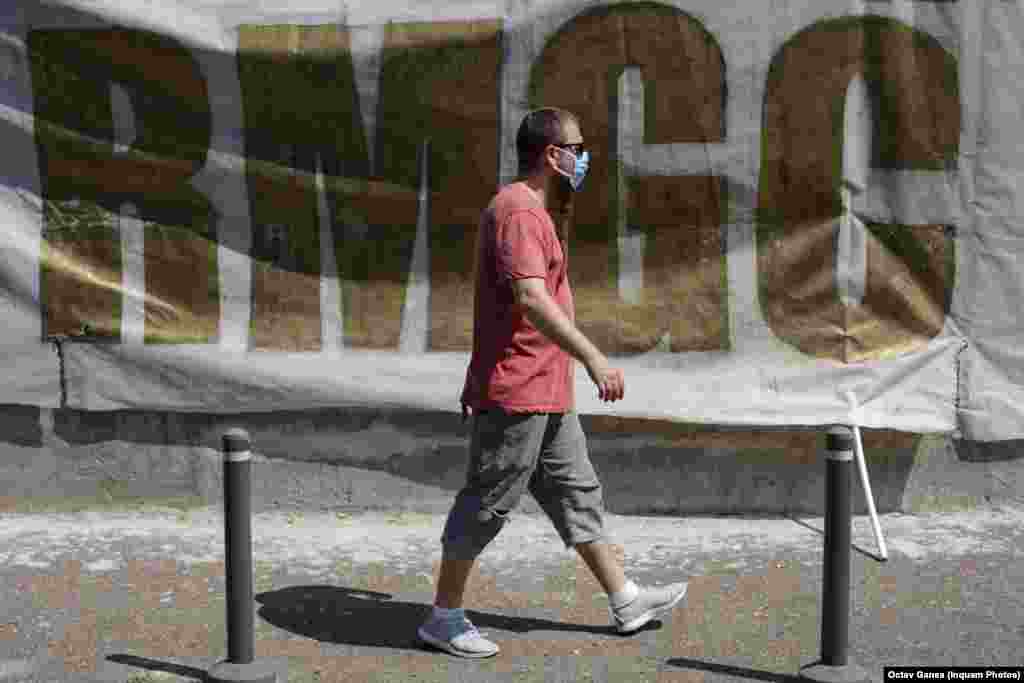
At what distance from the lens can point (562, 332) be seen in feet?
14.7

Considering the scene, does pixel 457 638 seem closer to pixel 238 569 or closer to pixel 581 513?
pixel 581 513

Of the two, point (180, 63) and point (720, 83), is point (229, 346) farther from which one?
point (720, 83)

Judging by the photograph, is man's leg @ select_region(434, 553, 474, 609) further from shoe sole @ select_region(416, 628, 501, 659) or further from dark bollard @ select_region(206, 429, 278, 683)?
dark bollard @ select_region(206, 429, 278, 683)

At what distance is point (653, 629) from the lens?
510cm

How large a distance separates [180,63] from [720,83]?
252 centimetres

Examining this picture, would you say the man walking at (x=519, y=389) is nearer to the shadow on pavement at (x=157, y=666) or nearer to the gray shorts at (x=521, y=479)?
the gray shorts at (x=521, y=479)

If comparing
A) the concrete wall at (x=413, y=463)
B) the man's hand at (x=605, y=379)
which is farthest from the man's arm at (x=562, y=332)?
the concrete wall at (x=413, y=463)

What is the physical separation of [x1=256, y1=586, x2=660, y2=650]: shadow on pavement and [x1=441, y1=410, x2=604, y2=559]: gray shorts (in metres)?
0.43

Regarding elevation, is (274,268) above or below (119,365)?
above

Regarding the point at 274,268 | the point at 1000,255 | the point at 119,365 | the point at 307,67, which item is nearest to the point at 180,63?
the point at 307,67

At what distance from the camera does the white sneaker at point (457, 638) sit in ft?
15.9

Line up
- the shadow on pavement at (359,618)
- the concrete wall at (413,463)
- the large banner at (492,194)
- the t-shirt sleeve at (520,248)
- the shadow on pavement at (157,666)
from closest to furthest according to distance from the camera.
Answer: the t-shirt sleeve at (520,248) < the shadow on pavement at (157,666) < the shadow on pavement at (359,618) < the large banner at (492,194) < the concrete wall at (413,463)

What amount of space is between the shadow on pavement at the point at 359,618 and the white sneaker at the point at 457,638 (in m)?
0.08

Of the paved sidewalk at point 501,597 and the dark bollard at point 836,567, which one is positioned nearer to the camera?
the dark bollard at point 836,567
